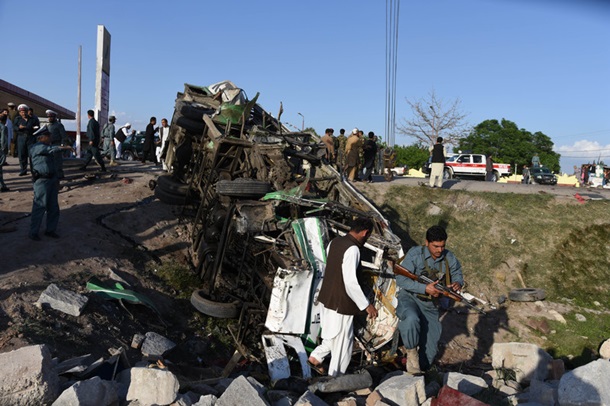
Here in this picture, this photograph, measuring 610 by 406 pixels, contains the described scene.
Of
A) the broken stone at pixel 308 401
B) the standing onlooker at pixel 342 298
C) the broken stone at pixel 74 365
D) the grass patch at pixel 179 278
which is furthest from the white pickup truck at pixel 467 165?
the broken stone at pixel 74 365

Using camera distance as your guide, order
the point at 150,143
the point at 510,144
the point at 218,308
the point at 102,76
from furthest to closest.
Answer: the point at 510,144 → the point at 102,76 → the point at 150,143 → the point at 218,308

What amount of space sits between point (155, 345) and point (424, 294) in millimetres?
3036

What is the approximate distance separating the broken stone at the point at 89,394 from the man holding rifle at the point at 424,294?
2.84 meters

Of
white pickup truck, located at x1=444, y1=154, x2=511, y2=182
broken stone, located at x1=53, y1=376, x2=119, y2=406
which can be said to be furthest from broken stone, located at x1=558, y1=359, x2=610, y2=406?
white pickup truck, located at x1=444, y1=154, x2=511, y2=182

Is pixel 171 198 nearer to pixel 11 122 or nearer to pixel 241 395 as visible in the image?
pixel 11 122

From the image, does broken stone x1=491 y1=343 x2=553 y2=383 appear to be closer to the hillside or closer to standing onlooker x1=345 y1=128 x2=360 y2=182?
the hillside

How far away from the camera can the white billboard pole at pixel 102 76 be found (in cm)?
1738

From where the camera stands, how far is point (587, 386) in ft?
13.3

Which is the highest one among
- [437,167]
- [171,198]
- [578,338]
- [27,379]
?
[437,167]

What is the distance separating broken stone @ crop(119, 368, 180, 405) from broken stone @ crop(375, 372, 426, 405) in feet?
5.77

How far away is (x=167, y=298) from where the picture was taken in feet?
25.6

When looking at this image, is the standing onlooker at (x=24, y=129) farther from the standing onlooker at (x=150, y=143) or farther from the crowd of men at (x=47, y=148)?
the standing onlooker at (x=150, y=143)

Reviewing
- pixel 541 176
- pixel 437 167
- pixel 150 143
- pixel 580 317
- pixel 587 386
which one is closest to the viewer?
pixel 587 386

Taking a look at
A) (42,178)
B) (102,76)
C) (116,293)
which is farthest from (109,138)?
(116,293)
